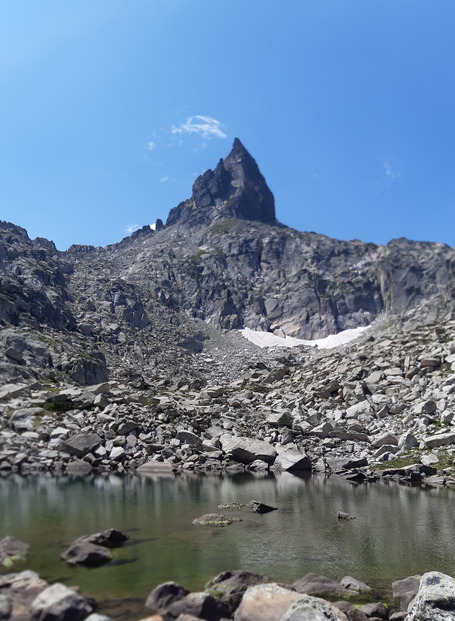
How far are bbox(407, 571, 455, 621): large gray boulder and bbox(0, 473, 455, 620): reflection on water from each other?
13.0 ft

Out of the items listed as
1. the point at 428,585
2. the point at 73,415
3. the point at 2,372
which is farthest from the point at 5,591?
the point at 2,372

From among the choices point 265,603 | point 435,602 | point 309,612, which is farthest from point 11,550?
point 435,602

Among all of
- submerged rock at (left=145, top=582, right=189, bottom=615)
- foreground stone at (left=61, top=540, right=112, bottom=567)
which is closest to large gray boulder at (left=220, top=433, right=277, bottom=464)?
foreground stone at (left=61, top=540, right=112, bottom=567)

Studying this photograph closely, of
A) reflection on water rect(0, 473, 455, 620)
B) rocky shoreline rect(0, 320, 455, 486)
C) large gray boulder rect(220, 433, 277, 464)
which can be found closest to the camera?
reflection on water rect(0, 473, 455, 620)

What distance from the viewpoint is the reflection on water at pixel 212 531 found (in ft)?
53.4

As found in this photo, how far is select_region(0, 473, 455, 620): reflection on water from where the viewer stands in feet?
53.4

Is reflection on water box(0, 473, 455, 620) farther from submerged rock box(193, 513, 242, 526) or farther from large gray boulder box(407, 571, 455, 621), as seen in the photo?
large gray boulder box(407, 571, 455, 621)

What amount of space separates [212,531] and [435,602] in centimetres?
1362

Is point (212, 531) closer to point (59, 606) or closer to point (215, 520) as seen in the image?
point (215, 520)

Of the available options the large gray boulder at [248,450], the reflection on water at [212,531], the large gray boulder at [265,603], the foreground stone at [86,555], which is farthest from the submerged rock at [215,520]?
the large gray boulder at [248,450]

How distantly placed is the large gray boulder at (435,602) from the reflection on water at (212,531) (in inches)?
155

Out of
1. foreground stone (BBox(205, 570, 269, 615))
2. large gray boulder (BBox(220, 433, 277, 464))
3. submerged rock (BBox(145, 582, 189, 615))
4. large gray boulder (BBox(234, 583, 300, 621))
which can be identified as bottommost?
large gray boulder (BBox(220, 433, 277, 464))

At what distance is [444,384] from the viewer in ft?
183

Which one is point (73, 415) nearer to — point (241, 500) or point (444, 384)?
point (241, 500)
